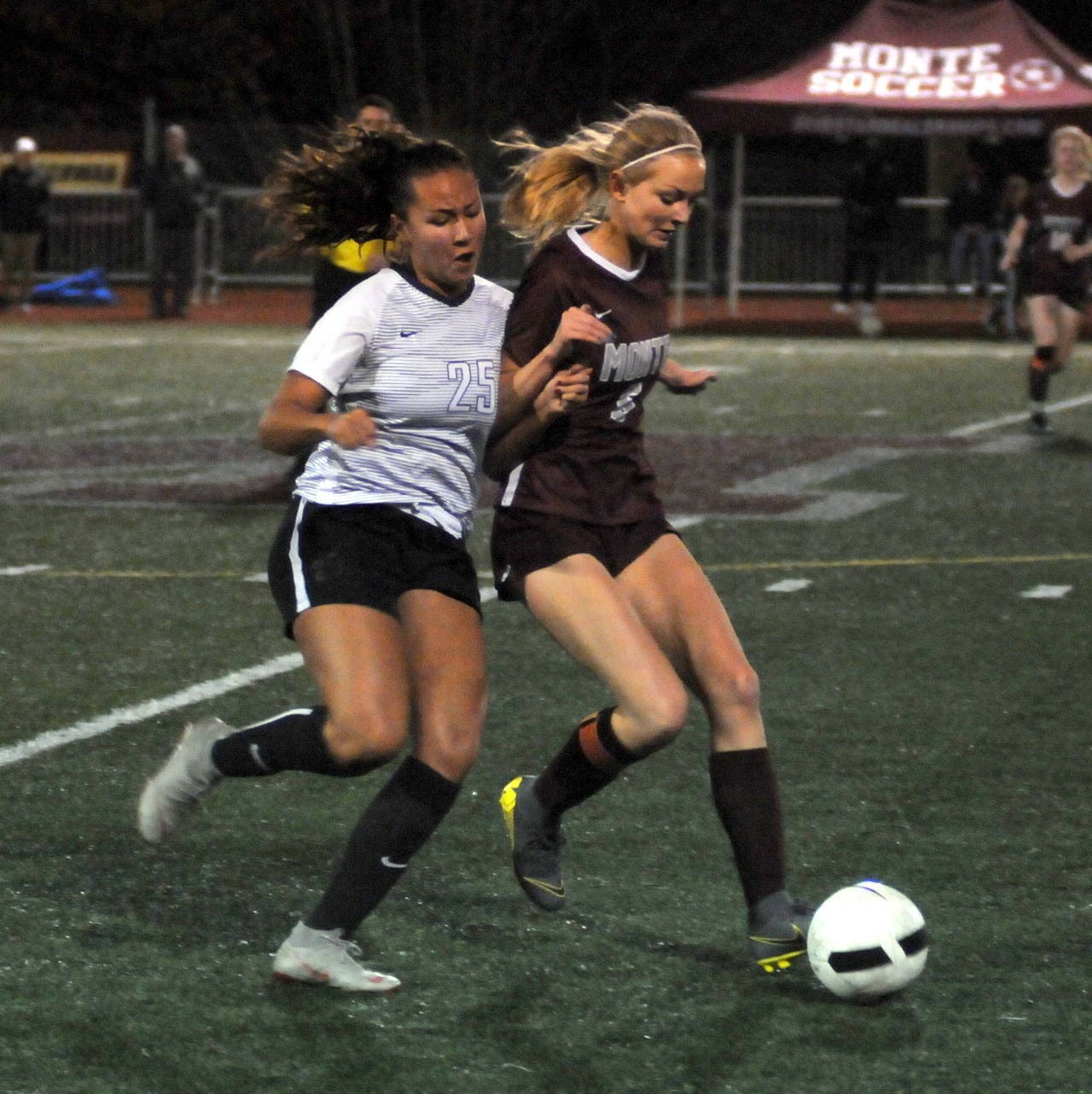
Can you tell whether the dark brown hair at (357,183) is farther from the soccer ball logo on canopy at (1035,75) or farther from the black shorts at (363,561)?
the soccer ball logo on canopy at (1035,75)

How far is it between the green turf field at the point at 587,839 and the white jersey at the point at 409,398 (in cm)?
96

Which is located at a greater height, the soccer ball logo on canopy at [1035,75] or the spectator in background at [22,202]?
the soccer ball logo on canopy at [1035,75]

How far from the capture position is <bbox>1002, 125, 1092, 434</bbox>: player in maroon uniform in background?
15320mm

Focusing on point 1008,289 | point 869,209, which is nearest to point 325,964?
→ point 1008,289

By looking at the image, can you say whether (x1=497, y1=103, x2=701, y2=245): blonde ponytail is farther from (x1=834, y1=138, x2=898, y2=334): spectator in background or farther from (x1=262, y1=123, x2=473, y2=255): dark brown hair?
(x1=834, y1=138, x2=898, y2=334): spectator in background

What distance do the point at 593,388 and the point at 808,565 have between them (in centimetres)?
519

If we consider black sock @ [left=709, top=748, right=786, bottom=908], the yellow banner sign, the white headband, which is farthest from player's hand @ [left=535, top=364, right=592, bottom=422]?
the yellow banner sign

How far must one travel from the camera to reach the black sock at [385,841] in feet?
15.2

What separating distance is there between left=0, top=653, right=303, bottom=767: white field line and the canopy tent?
1746 cm

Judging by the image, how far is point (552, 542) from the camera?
16.8 feet

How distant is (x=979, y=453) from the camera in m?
14.4

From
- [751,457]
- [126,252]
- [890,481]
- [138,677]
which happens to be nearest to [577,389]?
[138,677]

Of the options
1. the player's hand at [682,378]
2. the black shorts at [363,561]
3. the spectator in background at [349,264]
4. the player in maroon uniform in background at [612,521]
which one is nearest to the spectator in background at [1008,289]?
the spectator in background at [349,264]

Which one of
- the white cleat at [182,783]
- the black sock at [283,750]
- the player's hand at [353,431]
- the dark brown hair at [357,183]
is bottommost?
the white cleat at [182,783]
